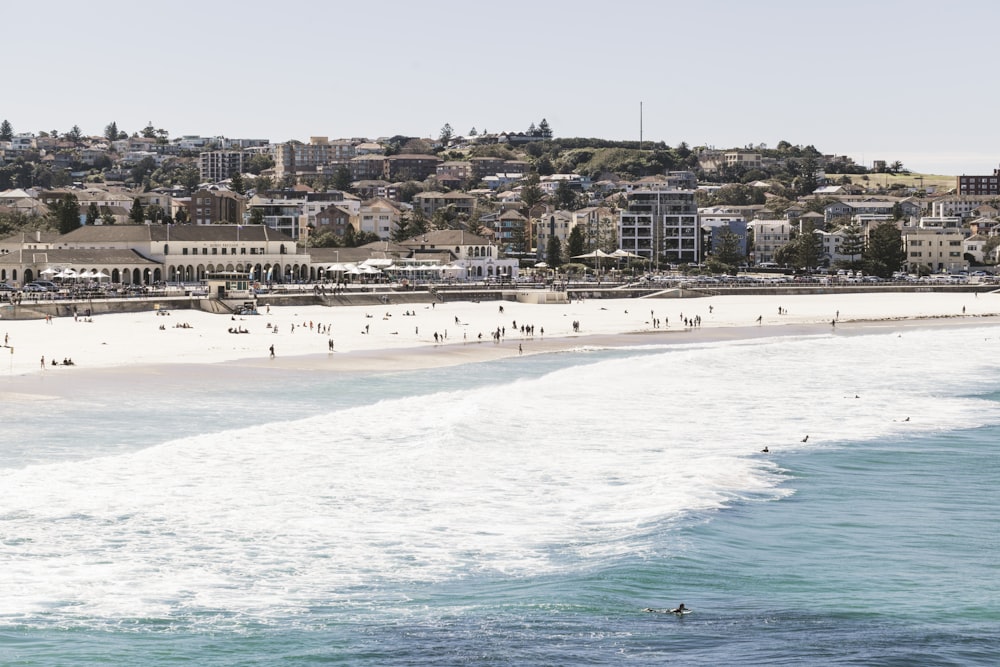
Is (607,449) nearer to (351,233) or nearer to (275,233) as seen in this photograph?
(275,233)

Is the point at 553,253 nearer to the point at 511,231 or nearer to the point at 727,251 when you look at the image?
the point at 727,251

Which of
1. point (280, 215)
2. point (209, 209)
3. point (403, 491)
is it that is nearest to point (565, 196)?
point (209, 209)

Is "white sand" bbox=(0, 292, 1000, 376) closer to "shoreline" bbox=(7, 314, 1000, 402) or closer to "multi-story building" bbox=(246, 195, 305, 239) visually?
"shoreline" bbox=(7, 314, 1000, 402)

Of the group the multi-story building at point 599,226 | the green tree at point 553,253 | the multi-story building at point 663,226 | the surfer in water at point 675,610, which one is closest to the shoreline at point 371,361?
the surfer in water at point 675,610

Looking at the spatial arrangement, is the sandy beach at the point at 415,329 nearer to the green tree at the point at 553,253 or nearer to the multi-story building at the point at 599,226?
the green tree at the point at 553,253

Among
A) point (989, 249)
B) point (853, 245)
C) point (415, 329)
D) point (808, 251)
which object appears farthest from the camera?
point (989, 249)

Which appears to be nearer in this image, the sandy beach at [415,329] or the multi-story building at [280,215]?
the sandy beach at [415,329]

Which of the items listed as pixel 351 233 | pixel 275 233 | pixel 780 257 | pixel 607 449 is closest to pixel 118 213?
pixel 351 233
